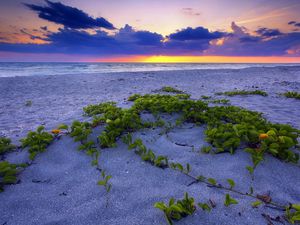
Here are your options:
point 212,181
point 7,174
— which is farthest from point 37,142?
point 212,181

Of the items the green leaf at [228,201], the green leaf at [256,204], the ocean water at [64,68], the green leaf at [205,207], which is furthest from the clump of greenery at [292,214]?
the ocean water at [64,68]

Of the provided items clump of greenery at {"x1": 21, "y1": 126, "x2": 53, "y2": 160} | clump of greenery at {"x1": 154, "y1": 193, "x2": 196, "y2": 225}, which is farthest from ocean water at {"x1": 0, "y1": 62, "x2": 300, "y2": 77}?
clump of greenery at {"x1": 154, "y1": 193, "x2": 196, "y2": 225}

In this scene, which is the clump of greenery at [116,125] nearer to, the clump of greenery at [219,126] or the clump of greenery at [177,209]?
the clump of greenery at [219,126]

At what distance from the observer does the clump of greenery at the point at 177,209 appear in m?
1.89

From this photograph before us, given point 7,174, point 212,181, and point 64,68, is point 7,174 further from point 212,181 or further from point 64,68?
A: point 64,68

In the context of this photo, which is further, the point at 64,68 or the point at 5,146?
the point at 64,68

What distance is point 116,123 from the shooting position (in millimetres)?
3775

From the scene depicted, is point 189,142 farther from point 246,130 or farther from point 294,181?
point 294,181

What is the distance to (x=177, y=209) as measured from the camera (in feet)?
6.10

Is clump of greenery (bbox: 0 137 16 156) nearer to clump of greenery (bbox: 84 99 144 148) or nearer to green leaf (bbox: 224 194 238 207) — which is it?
clump of greenery (bbox: 84 99 144 148)

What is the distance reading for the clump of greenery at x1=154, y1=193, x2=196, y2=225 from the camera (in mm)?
1891

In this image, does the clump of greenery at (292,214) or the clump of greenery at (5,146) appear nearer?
the clump of greenery at (292,214)

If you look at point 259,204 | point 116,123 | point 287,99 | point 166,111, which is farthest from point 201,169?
point 287,99

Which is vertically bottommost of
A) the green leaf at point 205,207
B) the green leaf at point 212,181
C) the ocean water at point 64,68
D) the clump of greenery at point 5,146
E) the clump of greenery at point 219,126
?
the ocean water at point 64,68
